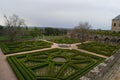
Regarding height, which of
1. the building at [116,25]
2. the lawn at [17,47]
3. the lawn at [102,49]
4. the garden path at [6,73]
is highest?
the building at [116,25]

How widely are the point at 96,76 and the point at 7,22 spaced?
33923 mm

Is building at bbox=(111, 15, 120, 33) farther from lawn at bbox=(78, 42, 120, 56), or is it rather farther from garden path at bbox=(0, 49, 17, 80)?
garden path at bbox=(0, 49, 17, 80)

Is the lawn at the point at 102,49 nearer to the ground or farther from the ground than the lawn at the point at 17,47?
nearer to the ground

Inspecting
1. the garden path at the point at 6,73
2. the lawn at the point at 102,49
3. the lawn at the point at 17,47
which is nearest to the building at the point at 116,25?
the lawn at the point at 102,49

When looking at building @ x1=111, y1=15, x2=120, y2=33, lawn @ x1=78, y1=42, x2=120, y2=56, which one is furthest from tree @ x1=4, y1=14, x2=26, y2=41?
building @ x1=111, y1=15, x2=120, y2=33

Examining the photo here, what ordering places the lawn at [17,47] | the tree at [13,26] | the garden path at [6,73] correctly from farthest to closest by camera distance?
1. the tree at [13,26]
2. the lawn at [17,47]
3. the garden path at [6,73]

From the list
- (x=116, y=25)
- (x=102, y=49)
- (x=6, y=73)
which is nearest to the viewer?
(x=6, y=73)

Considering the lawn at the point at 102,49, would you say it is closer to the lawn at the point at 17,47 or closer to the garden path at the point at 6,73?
the lawn at the point at 17,47

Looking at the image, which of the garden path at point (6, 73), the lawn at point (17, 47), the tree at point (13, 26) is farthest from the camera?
the tree at point (13, 26)

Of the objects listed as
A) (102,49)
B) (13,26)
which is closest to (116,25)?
(102,49)

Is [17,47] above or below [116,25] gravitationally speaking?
below

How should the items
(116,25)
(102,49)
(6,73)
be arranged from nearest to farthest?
(6,73), (102,49), (116,25)

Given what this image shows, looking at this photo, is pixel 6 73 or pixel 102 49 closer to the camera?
pixel 6 73

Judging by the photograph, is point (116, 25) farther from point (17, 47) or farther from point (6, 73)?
point (6, 73)
